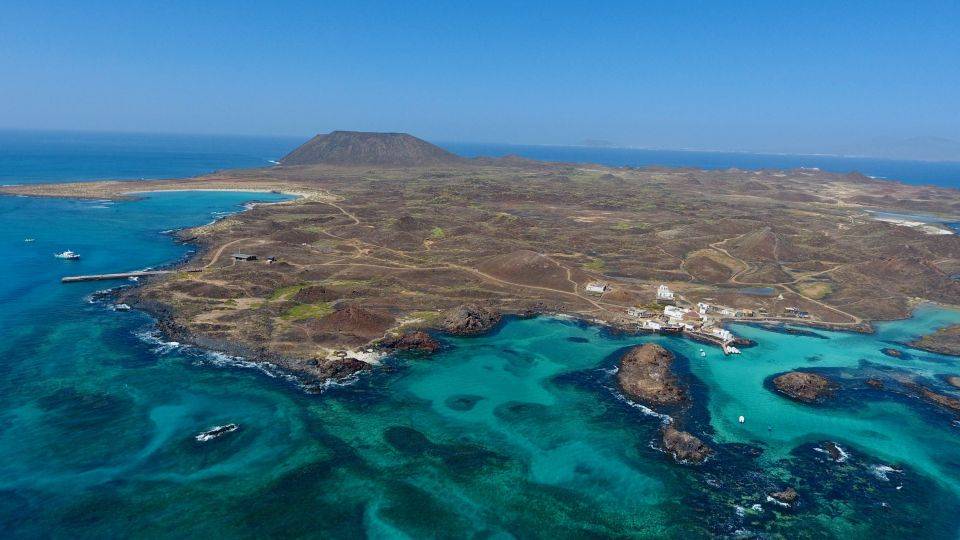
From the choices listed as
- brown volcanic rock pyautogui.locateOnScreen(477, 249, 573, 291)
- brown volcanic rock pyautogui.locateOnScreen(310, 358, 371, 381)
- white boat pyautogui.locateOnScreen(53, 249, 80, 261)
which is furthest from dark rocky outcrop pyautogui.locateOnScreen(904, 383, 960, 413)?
white boat pyautogui.locateOnScreen(53, 249, 80, 261)

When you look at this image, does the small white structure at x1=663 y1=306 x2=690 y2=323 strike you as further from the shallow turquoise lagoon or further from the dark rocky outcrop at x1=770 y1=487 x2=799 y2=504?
the dark rocky outcrop at x1=770 y1=487 x2=799 y2=504

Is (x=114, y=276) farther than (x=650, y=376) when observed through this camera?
Yes

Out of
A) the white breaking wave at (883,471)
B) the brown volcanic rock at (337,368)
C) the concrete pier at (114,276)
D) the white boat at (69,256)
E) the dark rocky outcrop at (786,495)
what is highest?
the white boat at (69,256)

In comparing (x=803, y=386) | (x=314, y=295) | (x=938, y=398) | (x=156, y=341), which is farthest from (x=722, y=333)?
(x=156, y=341)

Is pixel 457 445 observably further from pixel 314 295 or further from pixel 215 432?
pixel 314 295

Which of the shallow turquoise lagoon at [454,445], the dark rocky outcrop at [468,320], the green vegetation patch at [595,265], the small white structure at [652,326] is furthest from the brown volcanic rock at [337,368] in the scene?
the green vegetation patch at [595,265]

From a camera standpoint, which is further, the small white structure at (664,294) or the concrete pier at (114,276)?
the concrete pier at (114,276)

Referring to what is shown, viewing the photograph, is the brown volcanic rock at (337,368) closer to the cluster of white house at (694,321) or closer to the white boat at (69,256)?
the cluster of white house at (694,321)
